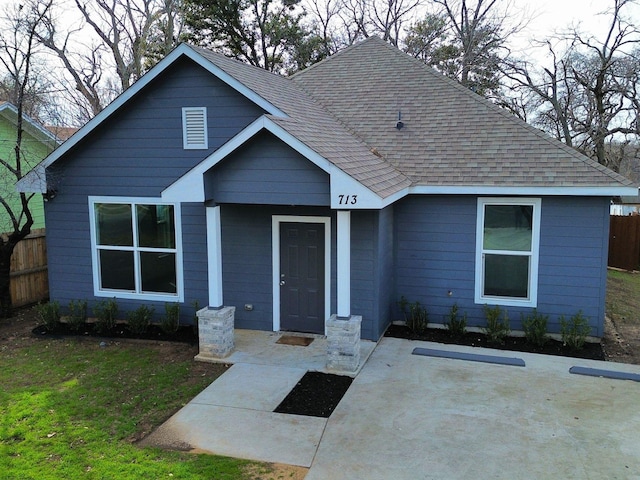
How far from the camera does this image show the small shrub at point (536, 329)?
8.96 m

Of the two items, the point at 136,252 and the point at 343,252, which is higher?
the point at 343,252

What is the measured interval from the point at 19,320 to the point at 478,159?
977cm

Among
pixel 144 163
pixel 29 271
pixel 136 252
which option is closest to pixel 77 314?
pixel 136 252

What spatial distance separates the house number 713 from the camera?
295 inches

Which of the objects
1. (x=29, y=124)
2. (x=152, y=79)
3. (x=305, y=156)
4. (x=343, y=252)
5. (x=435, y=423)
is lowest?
(x=435, y=423)

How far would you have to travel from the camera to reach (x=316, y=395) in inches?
281

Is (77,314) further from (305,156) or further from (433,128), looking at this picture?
(433,128)

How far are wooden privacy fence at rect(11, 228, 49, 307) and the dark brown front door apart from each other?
6.42m

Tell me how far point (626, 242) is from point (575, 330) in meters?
11.9

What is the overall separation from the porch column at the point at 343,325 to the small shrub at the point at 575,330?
3749mm

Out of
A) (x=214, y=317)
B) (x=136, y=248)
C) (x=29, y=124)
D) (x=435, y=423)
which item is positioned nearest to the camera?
(x=435, y=423)

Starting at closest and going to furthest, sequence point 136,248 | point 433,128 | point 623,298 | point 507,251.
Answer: point 507,251
point 136,248
point 433,128
point 623,298

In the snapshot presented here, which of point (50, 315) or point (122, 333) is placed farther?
point (50, 315)

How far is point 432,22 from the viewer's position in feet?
87.5
